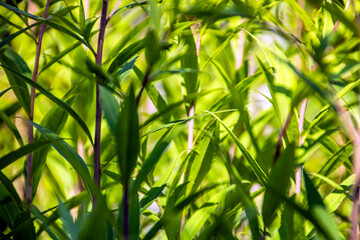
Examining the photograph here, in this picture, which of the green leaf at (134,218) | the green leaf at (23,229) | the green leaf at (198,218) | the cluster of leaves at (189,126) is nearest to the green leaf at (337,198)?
the cluster of leaves at (189,126)

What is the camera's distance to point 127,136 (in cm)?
31

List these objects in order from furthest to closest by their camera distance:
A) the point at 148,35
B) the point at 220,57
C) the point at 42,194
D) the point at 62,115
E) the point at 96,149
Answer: the point at 42,194 < the point at 220,57 < the point at 62,115 < the point at 96,149 < the point at 148,35

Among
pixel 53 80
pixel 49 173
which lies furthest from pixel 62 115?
pixel 53 80

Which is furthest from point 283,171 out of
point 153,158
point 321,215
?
point 153,158

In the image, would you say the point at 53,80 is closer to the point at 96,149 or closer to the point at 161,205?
the point at 161,205

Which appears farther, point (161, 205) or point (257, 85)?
point (257, 85)

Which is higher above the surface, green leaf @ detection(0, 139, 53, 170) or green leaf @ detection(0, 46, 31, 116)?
green leaf @ detection(0, 46, 31, 116)

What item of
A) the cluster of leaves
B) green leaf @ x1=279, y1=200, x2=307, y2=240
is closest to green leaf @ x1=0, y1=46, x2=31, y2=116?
the cluster of leaves

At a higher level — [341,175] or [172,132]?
[172,132]

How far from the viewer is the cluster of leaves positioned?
0.32 metres

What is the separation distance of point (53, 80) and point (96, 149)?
60 centimetres

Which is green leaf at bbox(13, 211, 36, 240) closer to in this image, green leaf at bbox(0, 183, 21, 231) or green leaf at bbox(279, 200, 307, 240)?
green leaf at bbox(0, 183, 21, 231)

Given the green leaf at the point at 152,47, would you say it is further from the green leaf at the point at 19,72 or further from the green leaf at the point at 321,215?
the green leaf at the point at 19,72

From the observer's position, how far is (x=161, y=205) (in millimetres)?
638
